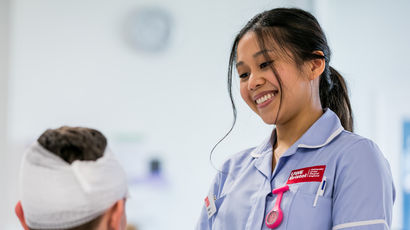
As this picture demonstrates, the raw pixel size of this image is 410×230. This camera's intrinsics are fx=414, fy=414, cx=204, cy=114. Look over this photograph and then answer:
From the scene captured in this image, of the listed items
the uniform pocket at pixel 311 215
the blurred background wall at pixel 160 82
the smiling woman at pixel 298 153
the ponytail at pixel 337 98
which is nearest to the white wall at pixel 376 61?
the blurred background wall at pixel 160 82

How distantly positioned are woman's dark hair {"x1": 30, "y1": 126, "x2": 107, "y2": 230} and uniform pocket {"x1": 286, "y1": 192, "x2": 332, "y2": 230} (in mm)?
502

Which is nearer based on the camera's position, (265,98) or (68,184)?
(68,184)

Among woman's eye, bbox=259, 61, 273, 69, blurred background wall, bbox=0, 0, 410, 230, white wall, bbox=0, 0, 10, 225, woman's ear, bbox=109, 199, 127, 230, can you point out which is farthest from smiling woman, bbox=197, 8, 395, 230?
white wall, bbox=0, 0, 10, 225

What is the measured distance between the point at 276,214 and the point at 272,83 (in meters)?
0.35


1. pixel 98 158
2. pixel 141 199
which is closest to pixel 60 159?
pixel 98 158

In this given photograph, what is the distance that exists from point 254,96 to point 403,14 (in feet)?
5.61

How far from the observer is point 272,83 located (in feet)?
3.70

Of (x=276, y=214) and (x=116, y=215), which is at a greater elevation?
(x=116, y=215)

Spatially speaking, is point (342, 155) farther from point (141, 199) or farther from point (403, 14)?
point (403, 14)

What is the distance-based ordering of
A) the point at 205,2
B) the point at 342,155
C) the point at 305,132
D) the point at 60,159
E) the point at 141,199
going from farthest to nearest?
the point at 205,2, the point at 141,199, the point at 305,132, the point at 342,155, the point at 60,159

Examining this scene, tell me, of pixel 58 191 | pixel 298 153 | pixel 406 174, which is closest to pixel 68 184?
pixel 58 191

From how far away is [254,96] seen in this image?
1188 millimetres

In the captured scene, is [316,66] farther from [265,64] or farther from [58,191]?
[58,191]

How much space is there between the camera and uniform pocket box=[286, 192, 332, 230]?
1010mm
